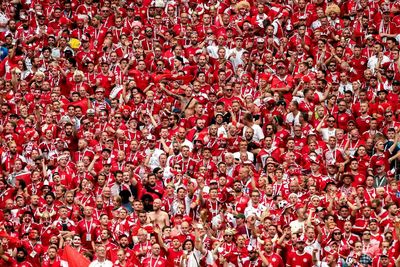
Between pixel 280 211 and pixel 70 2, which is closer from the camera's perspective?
pixel 280 211

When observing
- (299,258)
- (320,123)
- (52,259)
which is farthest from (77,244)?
(320,123)

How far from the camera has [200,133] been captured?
88.8 ft

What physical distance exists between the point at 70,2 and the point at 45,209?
682cm

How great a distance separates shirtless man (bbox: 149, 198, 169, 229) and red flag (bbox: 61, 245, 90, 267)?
4.26 ft

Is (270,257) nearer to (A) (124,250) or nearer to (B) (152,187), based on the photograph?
(A) (124,250)

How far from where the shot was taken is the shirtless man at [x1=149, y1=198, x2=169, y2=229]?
24906 mm

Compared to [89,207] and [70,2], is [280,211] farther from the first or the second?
[70,2]

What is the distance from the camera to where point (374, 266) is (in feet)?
77.2

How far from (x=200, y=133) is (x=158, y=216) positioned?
8.19 feet

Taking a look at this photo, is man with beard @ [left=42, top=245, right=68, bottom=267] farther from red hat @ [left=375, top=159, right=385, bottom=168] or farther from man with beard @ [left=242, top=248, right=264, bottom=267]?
red hat @ [left=375, top=159, right=385, bottom=168]

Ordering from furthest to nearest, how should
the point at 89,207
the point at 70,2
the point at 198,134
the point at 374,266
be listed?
the point at 70,2, the point at 198,134, the point at 89,207, the point at 374,266

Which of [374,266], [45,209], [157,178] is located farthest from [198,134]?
[374,266]

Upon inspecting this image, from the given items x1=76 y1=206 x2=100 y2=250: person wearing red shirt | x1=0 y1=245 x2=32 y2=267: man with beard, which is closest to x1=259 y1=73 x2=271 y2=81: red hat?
x1=76 y1=206 x2=100 y2=250: person wearing red shirt

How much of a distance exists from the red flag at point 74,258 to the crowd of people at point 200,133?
24 mm
